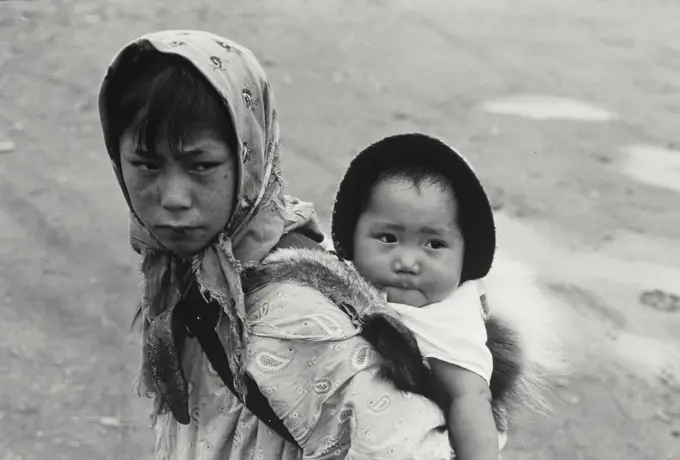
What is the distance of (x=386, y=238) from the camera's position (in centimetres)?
191

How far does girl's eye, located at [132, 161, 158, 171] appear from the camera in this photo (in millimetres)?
1688

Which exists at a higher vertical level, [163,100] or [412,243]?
[163,100]

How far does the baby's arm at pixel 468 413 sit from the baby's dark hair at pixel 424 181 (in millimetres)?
269

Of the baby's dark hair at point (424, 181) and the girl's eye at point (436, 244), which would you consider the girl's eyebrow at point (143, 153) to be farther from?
the girl's eye at point (436, 244)

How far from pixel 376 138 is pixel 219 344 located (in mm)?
4693

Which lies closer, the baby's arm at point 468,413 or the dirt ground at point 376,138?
the baby's arm at point 468,413

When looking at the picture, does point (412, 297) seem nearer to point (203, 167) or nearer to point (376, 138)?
point (203, 167)

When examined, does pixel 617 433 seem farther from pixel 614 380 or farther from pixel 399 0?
pixel 399 0

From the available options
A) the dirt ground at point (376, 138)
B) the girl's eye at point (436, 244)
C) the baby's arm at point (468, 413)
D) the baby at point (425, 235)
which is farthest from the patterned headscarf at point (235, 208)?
the dirt ground at point (376, 138)

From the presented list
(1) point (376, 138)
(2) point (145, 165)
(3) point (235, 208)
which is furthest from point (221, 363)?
(1) point (376, 138)

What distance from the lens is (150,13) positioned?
8.41 meters

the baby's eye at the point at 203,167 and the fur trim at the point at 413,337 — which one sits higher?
the baby's eye at the point at 203,167

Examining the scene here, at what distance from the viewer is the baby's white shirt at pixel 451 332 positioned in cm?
175

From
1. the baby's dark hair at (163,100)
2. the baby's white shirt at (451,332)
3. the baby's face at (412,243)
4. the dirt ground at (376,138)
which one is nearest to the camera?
the baby's dark hair at (163,100)
